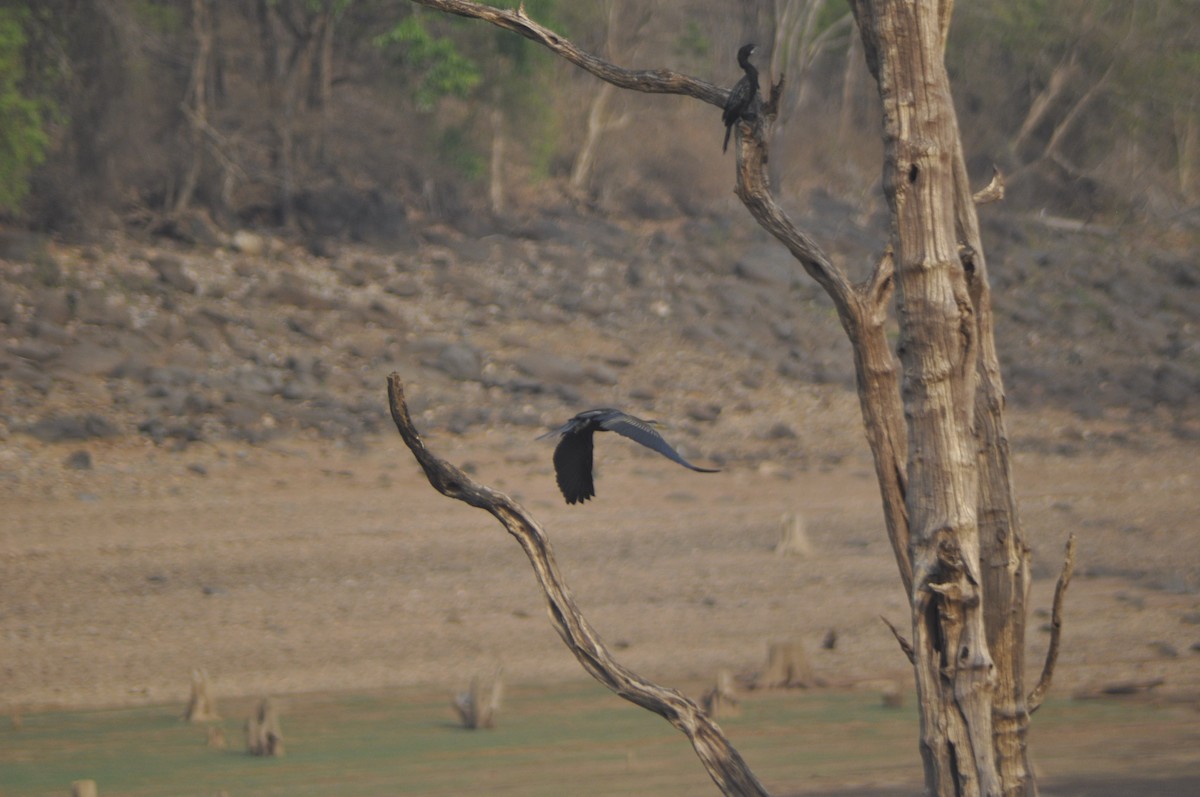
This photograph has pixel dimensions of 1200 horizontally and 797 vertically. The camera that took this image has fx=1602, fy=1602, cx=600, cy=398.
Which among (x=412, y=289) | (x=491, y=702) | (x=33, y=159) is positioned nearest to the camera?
(x=491, y=702)

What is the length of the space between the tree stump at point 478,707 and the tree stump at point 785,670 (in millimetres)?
1418

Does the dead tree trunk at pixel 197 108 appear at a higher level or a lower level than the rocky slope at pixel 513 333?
higher

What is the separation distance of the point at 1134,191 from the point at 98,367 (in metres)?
13.2

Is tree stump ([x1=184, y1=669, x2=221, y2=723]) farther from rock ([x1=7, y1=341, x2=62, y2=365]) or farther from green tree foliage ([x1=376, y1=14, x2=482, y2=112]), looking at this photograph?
green tree foliage ([x1=376, y1=14, x2=482, y2=112])

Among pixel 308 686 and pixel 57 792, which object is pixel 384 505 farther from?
pixel 57 792

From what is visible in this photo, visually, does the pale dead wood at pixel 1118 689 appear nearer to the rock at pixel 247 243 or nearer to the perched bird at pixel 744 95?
the perched bird at pixel 744 95

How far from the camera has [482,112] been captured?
56.3 ft

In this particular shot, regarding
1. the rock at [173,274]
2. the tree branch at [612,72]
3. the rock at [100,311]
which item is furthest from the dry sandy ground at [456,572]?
the tree branch at [612,72]

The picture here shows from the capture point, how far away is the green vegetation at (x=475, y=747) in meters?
6.51

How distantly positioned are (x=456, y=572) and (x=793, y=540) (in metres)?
2.20

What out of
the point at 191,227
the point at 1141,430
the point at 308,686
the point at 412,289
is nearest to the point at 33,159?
the point at 191,227

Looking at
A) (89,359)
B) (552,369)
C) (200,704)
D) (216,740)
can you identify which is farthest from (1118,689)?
(89,359)

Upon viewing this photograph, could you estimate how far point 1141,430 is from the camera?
14.2 metres

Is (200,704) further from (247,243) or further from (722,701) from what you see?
(247,243)
